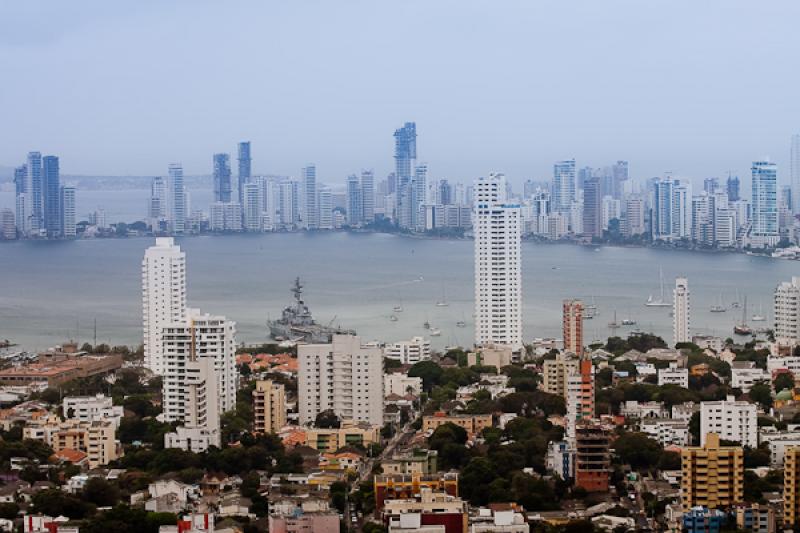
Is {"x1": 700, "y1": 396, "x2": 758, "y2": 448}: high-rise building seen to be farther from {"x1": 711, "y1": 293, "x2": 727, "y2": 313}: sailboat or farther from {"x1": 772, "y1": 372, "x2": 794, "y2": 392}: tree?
{"x1": 711, "y1": 293, "x2": 727, "y2": 313}: sailboat

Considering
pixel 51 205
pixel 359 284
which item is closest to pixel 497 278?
pixel 359 284

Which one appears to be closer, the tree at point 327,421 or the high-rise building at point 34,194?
the tree at point 327,421

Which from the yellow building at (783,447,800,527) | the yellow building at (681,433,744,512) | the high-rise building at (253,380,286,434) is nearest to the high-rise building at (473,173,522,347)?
the high-rise building at (253,380,286,434)

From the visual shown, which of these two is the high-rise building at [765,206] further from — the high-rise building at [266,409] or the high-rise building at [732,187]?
the high-rise building at [266,409]

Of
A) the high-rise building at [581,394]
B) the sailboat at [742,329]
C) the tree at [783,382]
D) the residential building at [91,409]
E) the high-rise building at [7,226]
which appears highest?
the high-rise building at [7,226]

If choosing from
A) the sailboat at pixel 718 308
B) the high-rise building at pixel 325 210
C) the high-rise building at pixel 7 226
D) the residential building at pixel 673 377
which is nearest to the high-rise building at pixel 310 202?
the high-rise building at pixel 325 210

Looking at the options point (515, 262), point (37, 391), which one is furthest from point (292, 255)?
point (37, 391)
